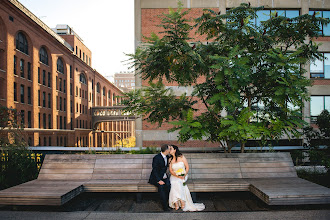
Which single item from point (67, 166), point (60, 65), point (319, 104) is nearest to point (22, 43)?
point (60, 65)

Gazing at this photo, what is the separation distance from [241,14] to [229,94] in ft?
9.87

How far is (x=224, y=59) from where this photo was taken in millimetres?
7281

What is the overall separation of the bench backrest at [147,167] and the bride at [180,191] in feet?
2.98

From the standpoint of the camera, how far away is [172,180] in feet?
23.3

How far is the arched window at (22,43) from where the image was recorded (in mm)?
37875

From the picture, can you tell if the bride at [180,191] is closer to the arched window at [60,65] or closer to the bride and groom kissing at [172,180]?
the bride and groom kissing at [172,180]

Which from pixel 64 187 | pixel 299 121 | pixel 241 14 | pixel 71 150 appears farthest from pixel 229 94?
pixel 71 150

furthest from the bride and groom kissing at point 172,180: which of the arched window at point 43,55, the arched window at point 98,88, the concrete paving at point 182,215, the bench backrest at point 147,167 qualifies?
the arched window at point 98,88

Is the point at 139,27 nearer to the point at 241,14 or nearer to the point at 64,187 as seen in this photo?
the point at 241,14

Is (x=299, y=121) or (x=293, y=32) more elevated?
(x=293, y=32)

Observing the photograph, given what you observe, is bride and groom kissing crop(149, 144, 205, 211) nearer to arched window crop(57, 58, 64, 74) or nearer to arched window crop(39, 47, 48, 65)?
arched window crop(39, 47, 48, 65)

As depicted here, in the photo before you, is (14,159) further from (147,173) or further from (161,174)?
(161,174)

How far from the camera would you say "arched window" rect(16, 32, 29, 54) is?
124 ft

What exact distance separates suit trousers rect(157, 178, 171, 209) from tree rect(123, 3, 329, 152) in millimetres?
1471
